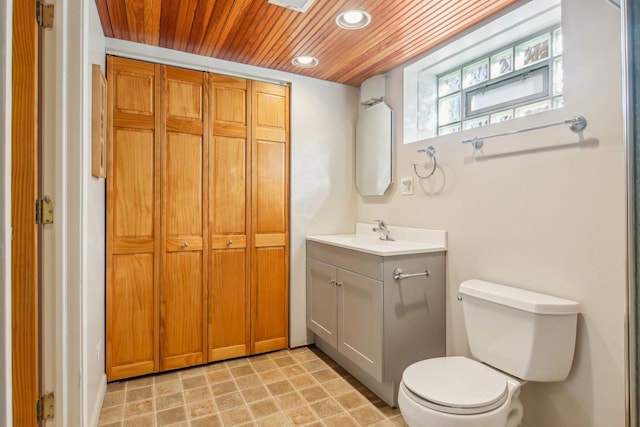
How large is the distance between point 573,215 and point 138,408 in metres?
2.47

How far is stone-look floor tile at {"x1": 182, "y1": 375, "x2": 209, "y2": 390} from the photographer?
2.21 metres

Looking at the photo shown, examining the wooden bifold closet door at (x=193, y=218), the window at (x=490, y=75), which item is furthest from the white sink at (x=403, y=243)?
the window at (x=490, y=75)

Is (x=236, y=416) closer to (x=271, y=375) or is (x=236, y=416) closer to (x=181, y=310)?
(x=271, y=375)

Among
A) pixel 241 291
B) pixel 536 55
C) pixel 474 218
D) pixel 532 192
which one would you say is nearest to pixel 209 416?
pixel 241 291

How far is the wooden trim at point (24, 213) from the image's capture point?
117 cm

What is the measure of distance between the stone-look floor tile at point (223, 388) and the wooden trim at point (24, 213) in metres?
1.05

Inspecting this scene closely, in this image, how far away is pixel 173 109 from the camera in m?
2.38

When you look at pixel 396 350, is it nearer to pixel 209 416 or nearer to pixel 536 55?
pixel 209 416

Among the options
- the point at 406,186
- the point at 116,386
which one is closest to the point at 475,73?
the point at 406,186

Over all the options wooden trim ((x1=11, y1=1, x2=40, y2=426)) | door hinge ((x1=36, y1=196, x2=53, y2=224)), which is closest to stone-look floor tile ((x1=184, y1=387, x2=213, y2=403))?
wooden trim ((x1=11, y1=1, x2=40, y2=426))

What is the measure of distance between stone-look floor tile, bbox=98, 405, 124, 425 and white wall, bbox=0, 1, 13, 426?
124cm

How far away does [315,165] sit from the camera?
2859 mm

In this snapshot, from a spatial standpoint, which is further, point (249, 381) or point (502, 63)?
point (249, 381)

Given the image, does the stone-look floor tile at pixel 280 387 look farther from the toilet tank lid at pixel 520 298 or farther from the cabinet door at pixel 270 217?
the toilet tank lid at pixel 520 298
